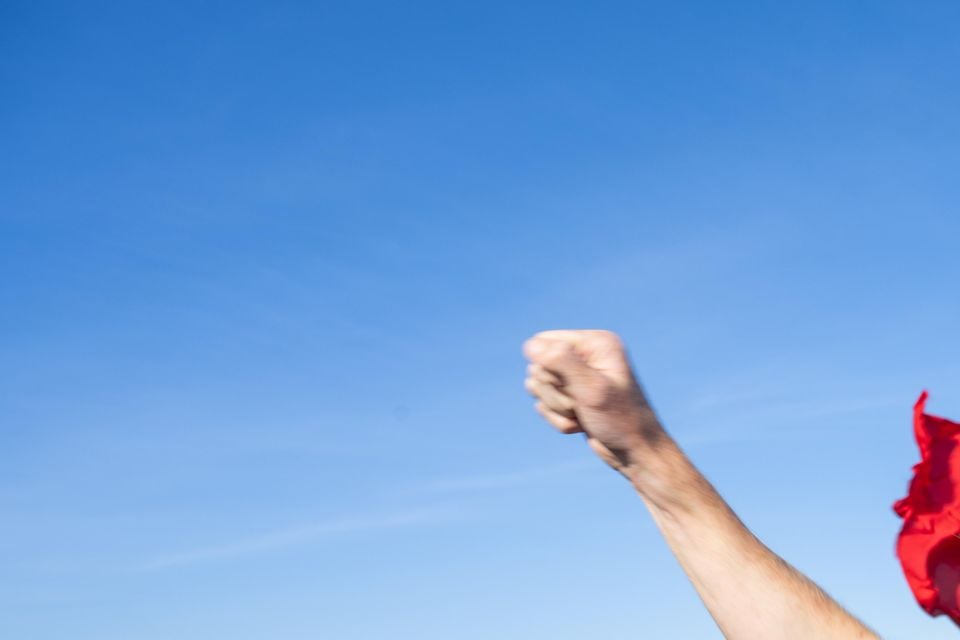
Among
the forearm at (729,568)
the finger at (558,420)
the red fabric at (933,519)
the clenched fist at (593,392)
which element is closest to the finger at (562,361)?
the clenched fist at (593,392)

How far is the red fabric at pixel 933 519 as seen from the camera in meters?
3.41

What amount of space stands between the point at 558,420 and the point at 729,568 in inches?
31.1

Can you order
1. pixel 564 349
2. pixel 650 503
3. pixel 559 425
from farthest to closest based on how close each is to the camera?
pixel 650 503 < pixel 559 425 < pixel 564 349

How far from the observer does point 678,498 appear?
3521 millimetres

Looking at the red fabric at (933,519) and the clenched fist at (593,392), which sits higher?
the clenched fist at (593,392)

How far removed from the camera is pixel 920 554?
3453 mm

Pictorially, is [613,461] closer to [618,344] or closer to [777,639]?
[618,344]

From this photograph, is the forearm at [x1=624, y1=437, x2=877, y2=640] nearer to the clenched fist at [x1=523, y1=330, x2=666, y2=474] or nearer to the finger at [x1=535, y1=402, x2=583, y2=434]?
the clenched fist at [x1=523, y1=330, x2=666, y2=474]

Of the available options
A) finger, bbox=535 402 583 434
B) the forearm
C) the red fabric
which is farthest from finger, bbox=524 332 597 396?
the red fabric

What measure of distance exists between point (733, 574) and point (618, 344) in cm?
89

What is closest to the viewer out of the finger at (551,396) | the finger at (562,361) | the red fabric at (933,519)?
the finger at (562,361)

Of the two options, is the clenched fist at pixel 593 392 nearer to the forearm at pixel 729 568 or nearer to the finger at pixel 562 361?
the finger at pixel 562 361

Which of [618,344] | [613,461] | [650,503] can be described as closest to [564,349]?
[618,344]

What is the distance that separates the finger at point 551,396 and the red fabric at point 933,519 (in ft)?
4.25
